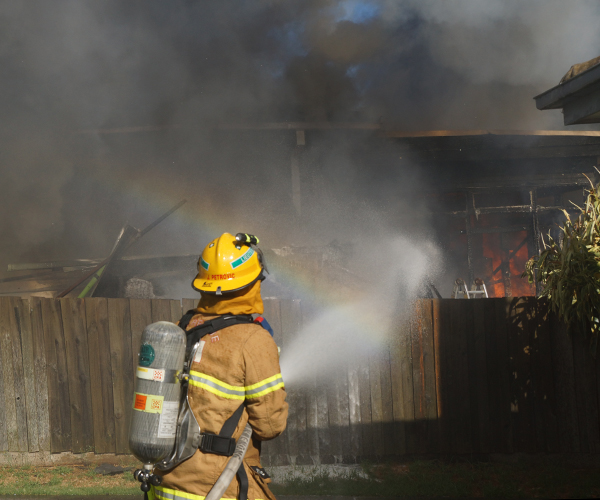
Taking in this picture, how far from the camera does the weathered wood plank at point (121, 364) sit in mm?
4445

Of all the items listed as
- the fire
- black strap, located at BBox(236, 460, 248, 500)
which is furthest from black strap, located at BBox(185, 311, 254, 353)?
the fire

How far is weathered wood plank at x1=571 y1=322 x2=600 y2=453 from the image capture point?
4129mm

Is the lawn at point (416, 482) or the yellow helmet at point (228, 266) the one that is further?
the lawn at point (416, 482)

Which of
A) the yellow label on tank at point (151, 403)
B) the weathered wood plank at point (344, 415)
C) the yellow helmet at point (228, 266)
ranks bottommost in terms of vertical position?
the weathered wood plank at point (344, 415)

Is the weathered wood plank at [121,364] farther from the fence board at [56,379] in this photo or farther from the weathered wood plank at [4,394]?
the weathered wood plank at [4,394]

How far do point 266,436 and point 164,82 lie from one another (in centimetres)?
923

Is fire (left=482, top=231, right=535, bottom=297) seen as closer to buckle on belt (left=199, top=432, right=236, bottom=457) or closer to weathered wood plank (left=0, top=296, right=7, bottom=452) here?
weathered wood plank (left=0, top=296, right=7, bottom=452)

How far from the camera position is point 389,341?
14.2 ft

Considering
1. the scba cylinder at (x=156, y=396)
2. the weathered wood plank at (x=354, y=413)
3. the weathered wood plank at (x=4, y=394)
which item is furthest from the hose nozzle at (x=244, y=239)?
the weathered wood plank at (x=4, y=394)

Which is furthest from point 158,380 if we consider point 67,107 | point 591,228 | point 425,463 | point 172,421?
point 67,107

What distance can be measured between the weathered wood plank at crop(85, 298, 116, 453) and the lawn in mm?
284

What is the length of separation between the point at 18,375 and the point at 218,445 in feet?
11.6

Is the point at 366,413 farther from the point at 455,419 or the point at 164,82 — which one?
the point at 164,82

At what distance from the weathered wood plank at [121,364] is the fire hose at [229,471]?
9.55 feet
